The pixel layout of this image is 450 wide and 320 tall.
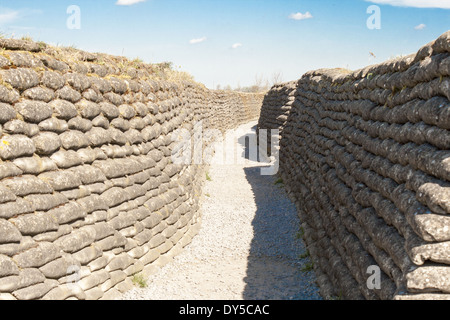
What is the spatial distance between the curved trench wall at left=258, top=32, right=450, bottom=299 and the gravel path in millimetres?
406

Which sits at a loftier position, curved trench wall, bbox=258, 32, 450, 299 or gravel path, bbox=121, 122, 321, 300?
curved trench wall, bbox=258, 32, 450, 299

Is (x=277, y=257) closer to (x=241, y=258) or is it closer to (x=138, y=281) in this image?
(x=241, y=258)

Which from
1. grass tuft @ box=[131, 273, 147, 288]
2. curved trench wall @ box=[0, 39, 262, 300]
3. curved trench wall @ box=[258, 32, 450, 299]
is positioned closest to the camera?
curved trench wall @ box=[258, 32, 450, 299]

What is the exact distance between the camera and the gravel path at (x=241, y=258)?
5.30m

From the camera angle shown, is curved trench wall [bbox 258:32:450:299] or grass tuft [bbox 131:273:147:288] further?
grass tuft [bbox 131:273:147:288]

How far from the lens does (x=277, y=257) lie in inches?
257

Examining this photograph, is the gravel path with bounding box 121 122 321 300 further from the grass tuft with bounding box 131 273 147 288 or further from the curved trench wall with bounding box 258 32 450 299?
the curved trench wall with bounding box 258 32 450 299

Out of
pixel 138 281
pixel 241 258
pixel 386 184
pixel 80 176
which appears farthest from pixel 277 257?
pixel 80 176

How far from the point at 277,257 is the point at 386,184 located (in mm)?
3112

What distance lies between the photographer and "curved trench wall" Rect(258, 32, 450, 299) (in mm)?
2732

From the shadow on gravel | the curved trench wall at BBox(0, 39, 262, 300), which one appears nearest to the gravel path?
the shadow on gravel

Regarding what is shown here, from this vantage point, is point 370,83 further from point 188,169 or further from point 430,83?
point 188,169

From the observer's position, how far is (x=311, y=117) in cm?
877

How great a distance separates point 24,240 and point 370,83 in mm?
3919
